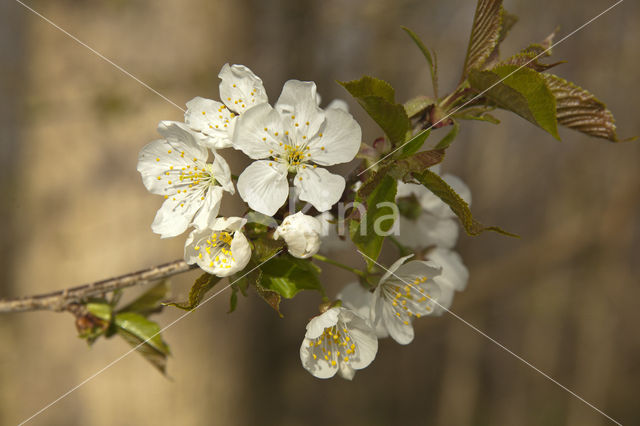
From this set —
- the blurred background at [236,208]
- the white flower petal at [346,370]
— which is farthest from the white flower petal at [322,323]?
the blurred background at [236,208]

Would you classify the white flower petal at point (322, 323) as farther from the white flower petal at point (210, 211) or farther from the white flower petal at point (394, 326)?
the white flower petal at point (210, 211)

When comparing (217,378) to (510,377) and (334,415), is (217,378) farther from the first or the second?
(510,377)

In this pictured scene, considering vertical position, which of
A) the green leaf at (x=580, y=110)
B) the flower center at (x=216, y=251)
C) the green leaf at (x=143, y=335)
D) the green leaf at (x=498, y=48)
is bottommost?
the green leaf at (x=143, y=335)

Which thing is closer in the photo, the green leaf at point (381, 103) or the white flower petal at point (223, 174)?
the green leaf at point (381, 103)

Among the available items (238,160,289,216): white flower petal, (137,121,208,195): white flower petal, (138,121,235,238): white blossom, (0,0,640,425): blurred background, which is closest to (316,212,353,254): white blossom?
(238,160,289,216): white flower petal

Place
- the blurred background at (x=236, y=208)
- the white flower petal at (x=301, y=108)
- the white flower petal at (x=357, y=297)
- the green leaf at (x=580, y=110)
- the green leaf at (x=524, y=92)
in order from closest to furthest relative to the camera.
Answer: the green leaf at (x=524, y=92) → the green leaf at (x=580, y=110) → the white flower petal at (x=301, y=108) → the white flower petal at (x=357, y=297) → the blurred background at (x=236, y=208)

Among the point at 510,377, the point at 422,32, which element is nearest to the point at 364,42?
the point at 422,32

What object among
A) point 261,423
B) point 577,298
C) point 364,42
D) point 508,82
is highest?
point 364,42
